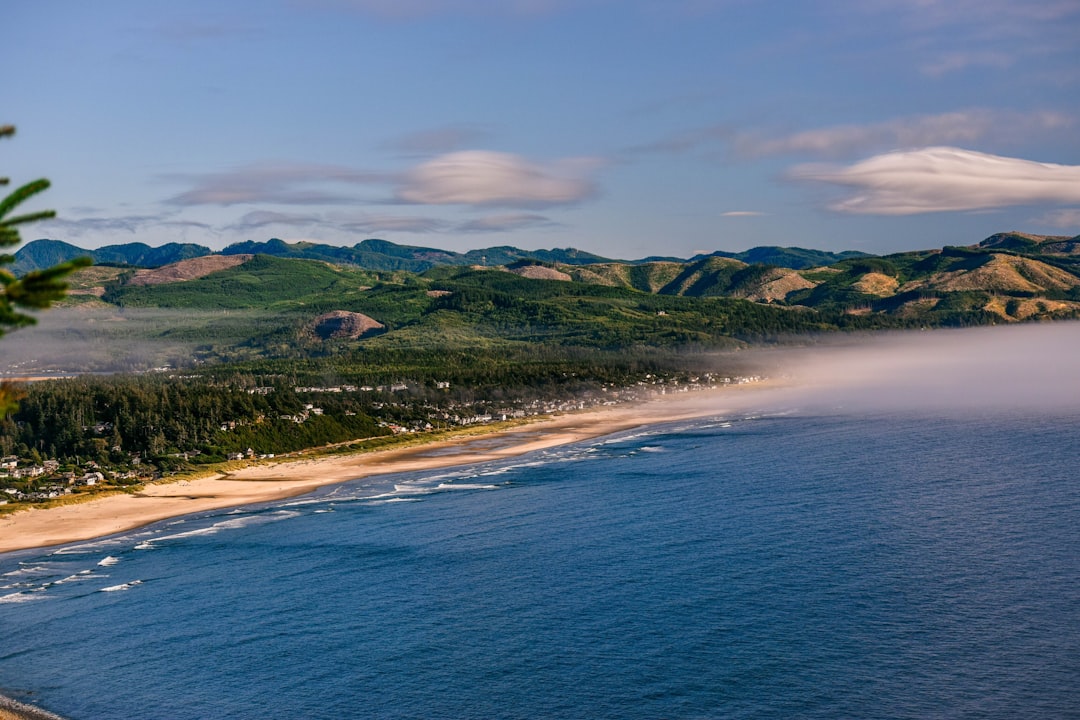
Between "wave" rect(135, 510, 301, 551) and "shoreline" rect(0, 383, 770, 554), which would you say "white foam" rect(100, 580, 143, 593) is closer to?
"wave" rect(135, 510, 301, 551)

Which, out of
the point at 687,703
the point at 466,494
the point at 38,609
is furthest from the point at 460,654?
the point at 466,494

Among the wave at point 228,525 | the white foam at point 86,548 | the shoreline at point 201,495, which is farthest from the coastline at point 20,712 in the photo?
the shoreline at point 201,495

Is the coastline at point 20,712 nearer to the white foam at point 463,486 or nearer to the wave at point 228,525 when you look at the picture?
the wave at point 228,525

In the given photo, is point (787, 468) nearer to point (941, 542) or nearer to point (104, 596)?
point (941, 542)

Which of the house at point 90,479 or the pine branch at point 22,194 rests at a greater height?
the pine branch at point 22,194

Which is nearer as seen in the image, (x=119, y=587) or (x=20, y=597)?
(x=20, y=597)

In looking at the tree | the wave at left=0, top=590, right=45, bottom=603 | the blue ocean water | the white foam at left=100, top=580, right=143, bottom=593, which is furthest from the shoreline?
the tree

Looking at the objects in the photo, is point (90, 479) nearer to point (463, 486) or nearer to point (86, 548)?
point (86, 548)

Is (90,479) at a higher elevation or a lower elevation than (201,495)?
higher

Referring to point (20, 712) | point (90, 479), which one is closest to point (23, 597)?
point (20, 712)
